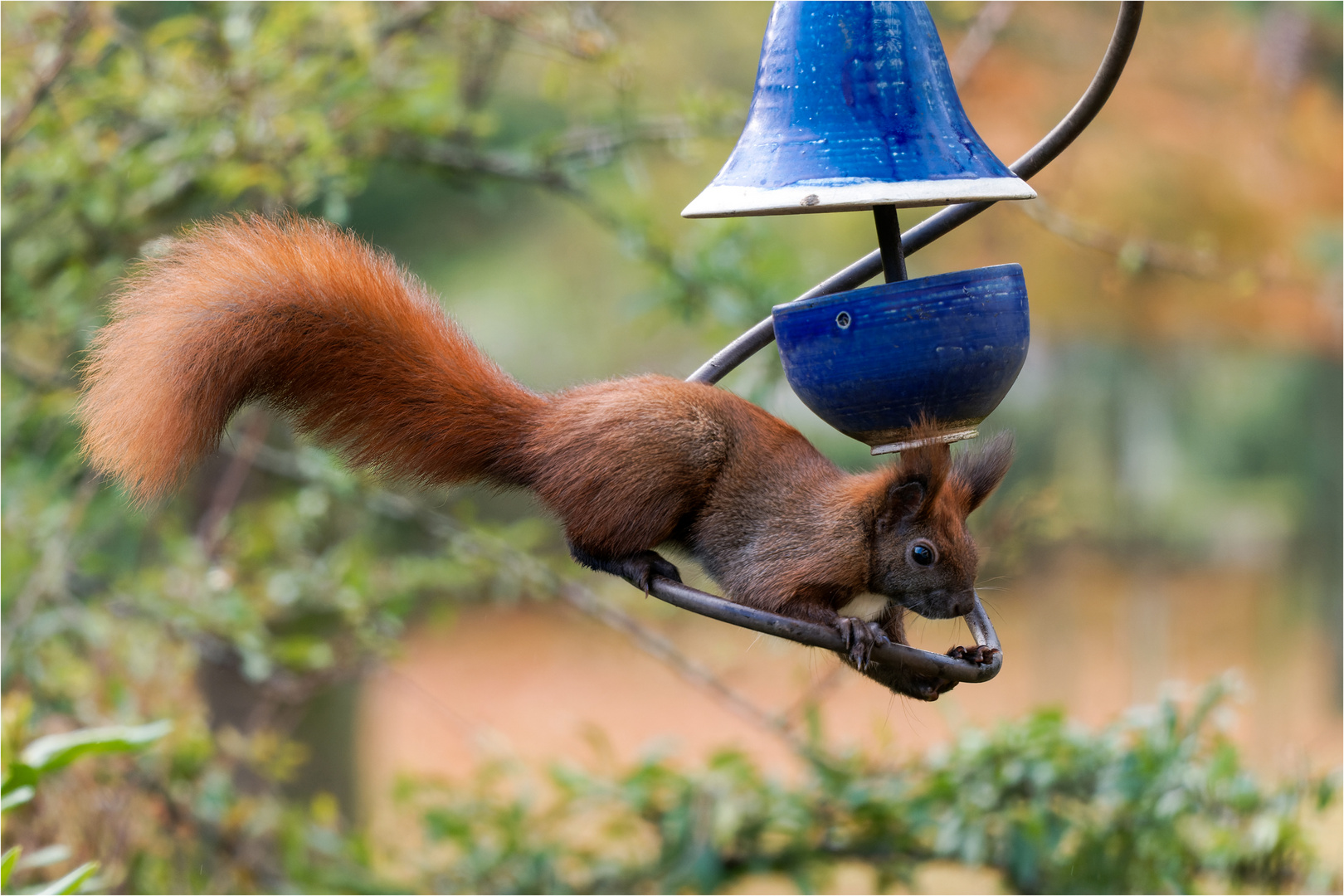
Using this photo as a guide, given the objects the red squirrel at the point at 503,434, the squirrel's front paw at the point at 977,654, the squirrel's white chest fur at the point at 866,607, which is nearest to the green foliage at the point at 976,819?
the squirrel's white chest fur at the point at 866,607

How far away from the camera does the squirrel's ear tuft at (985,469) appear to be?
56.6 inches

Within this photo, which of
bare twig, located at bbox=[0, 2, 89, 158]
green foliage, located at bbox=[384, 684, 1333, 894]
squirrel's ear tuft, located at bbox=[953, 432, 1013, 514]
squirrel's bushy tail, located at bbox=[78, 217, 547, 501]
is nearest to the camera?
squirrel's bushy tail, located at bbox=[78, 217, 547, 501]

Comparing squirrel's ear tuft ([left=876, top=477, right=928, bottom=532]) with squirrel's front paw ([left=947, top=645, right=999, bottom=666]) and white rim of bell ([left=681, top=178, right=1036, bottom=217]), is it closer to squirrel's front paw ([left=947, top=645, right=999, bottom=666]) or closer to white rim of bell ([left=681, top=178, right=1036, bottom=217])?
squirrel's front paw ([left=947, top=645, right=999, bottom=666])

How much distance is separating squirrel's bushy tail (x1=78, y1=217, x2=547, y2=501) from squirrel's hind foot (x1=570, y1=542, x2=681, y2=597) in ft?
0.51

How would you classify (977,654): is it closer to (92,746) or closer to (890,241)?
(890,241)

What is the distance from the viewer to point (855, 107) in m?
1.20

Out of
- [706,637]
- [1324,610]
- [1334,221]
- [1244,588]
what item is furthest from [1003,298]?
[1244,588]

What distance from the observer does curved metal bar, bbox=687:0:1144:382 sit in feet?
4.21

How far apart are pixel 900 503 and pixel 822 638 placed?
214 millimetres

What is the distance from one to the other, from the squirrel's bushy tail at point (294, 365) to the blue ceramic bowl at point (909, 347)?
0.47 meters

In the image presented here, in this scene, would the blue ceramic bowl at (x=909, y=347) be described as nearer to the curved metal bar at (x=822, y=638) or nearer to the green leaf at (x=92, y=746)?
the curved metal bar at (x=822, y=638)

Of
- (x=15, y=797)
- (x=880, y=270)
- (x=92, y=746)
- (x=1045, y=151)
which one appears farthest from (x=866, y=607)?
(x=15, y=797)

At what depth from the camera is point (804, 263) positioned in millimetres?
3264

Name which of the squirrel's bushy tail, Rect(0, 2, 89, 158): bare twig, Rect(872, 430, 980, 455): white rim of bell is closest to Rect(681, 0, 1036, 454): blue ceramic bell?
Rect(872, 430, 980, 455): white rim of bell
